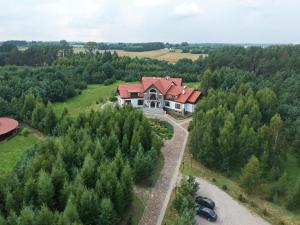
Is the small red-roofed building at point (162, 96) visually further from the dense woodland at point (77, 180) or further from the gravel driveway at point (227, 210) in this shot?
the gravel driveway at point (227, 210)

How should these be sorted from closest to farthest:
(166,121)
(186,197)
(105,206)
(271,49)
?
(105,206) → (186,197) → (166,121) → (271,49)

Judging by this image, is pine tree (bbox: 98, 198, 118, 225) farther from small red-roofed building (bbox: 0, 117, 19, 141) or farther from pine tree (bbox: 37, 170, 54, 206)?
small red-roofed building (bbox: 0, 117, 19, 141)

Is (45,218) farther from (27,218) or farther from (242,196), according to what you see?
(242,196)

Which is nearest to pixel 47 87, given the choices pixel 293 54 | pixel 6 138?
pixel 6 138

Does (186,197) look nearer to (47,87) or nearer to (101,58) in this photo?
(47,87)

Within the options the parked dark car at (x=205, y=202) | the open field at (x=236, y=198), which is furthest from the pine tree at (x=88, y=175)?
the parked dark car at (x=205, y=202)

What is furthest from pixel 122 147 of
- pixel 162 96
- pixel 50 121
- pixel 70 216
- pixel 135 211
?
pixel 162 96
